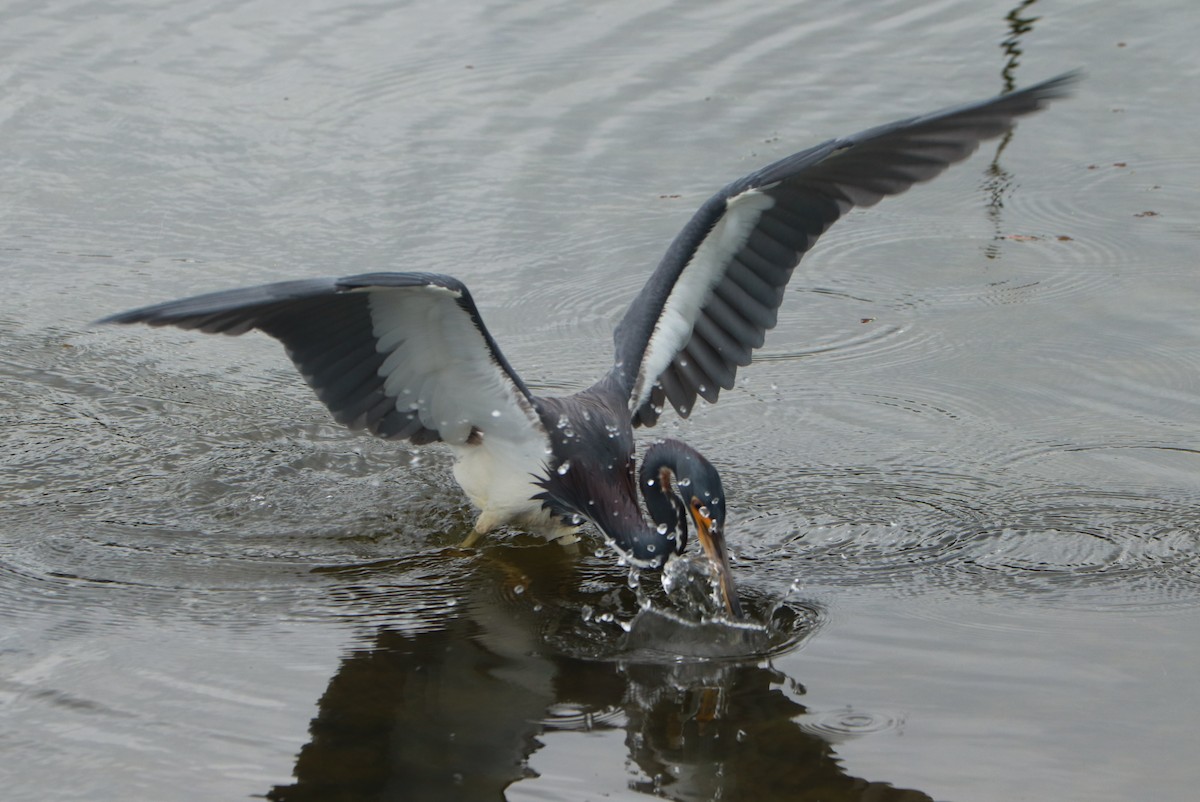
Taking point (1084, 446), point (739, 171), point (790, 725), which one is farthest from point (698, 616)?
point (739, 171)

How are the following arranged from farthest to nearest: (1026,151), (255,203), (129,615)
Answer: (1026,151) < (255,203) < (129,615)

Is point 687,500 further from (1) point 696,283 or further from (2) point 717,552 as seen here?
(1) point 696,283

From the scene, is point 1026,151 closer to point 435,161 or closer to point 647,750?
point 435,161

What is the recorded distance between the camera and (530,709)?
4.21 m

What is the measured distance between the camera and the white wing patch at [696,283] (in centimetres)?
554

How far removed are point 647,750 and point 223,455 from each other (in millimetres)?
2787

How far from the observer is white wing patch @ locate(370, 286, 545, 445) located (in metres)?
4.92

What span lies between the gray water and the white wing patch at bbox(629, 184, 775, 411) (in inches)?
20.4

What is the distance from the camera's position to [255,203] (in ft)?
28.3

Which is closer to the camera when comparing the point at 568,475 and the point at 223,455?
the point at 568,475

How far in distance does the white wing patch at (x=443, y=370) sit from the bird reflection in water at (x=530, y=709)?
692 mm

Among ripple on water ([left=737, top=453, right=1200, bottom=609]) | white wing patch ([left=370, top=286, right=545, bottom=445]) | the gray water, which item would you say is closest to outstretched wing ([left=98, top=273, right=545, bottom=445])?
white wing patch ([left=370, top=286, right=545, bottom=445])

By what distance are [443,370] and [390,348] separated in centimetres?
22

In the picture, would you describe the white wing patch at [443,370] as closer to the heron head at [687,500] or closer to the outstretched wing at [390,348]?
the outstretched wing at [390,348]
